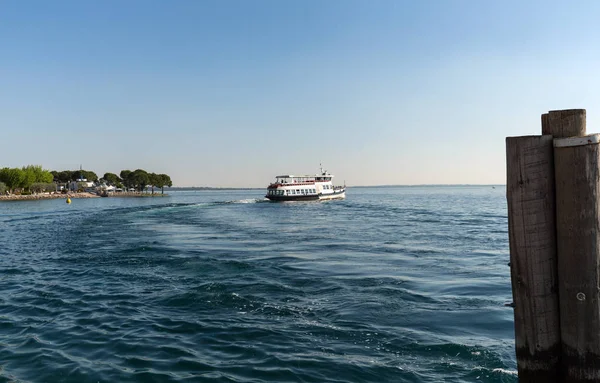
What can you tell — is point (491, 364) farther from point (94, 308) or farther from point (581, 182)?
point (94, 308)

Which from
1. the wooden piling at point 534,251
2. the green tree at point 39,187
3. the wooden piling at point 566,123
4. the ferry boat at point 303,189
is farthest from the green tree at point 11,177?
the wooden piling at point 566,123

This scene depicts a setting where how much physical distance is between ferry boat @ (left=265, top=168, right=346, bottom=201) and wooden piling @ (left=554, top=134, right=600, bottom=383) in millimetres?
86773

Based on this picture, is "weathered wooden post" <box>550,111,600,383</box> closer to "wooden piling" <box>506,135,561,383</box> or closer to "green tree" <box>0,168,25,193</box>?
"wooden piling" <box>506,135,561,383</box>

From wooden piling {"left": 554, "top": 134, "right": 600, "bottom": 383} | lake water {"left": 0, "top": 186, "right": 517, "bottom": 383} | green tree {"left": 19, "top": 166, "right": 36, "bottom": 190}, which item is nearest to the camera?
wooden piling {"left": 554, "top": 134, "right": 600, "bottom": 383}

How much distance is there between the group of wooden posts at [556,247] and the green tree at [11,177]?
16208 centimetres

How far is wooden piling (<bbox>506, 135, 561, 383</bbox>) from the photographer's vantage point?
5211 mm

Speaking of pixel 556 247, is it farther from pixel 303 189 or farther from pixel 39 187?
pixel 39 187

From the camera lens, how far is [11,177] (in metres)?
137

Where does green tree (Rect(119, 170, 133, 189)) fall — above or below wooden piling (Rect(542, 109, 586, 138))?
above

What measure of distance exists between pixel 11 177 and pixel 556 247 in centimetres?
16254

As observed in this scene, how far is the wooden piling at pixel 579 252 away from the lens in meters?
5.00

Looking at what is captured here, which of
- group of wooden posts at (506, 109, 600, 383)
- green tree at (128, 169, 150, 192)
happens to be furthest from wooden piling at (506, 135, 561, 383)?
green tree at (128, 169, 150, 192)

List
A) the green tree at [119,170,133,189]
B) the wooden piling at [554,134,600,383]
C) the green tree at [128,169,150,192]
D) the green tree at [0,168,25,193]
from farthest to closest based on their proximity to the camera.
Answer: the green tree at [119,170,133,189] → the green tree at [128,169,150,192] → the green tree at [0,168,25,193] → the wooden piling at [554,134,600,383]

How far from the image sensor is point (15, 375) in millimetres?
7738
